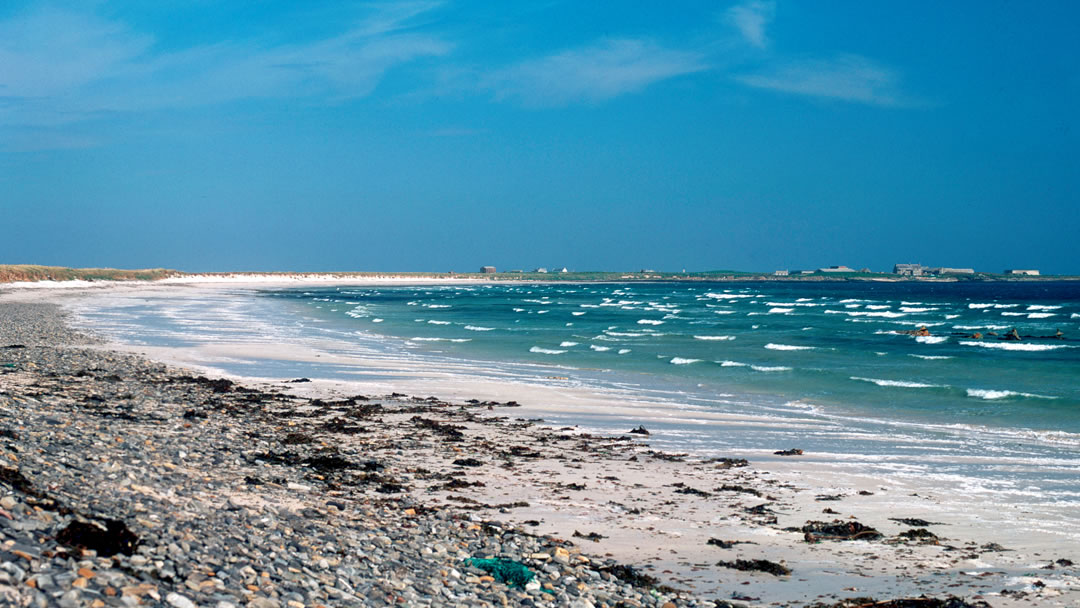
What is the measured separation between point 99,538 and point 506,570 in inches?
134

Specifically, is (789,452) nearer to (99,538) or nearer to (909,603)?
(909,603)

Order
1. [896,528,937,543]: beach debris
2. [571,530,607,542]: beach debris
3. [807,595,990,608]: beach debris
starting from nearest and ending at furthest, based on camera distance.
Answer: [807,595,990,608]: beach debris, [571,530,607,542]: beach debris, [896,528,937,543]: beach debris

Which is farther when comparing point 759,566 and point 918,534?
point 918,534

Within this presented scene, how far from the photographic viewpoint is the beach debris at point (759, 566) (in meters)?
8.36

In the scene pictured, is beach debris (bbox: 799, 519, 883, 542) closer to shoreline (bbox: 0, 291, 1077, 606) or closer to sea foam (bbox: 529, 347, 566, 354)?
shoreline (bbox: 0, 291, 1077, 606)

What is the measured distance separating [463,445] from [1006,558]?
341 inches

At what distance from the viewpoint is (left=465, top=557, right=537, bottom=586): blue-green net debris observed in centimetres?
743

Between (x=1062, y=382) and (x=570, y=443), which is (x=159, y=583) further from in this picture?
(x=1062, y=382)

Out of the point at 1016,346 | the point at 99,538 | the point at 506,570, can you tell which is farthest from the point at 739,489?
the point at 1016,346

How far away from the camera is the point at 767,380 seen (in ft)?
88.1

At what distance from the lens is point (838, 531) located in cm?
991

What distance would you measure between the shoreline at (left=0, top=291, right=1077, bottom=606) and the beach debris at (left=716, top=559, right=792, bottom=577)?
11 cm

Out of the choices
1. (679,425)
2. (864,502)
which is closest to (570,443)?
(679,425)

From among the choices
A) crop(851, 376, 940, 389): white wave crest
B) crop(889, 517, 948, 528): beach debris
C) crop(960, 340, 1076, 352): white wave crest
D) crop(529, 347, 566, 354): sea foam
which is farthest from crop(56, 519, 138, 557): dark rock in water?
crop(960, 340, 1076, 352): white wave crest
